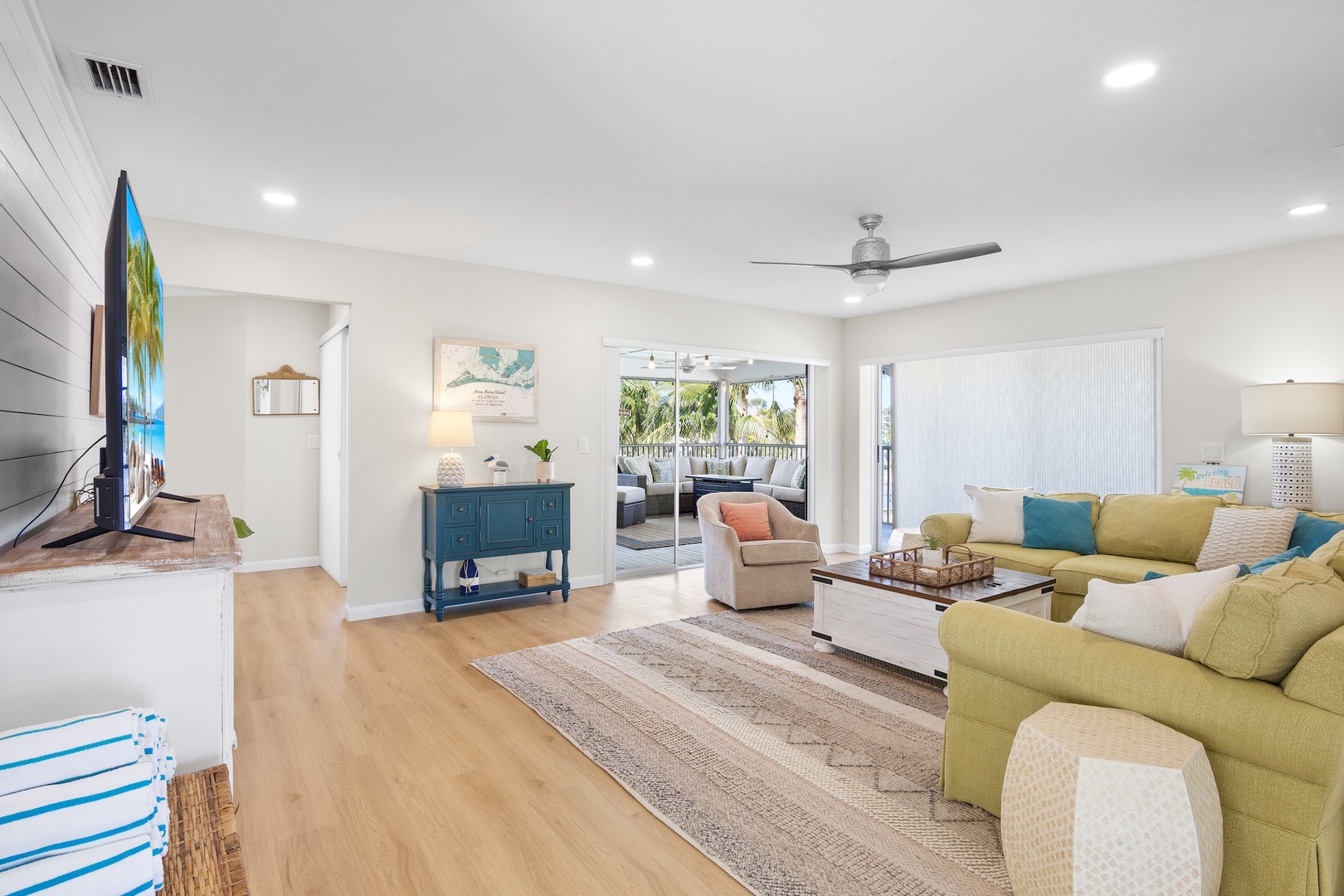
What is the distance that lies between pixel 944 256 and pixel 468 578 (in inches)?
141

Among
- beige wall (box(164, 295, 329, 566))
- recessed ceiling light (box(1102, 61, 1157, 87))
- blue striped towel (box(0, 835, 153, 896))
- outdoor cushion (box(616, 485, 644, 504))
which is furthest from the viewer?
outdoor cushion (box(616, 485, 644, 504))

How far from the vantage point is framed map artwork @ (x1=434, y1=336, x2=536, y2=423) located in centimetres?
480

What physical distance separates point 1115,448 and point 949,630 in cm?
400

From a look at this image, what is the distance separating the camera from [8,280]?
1700 millimetres

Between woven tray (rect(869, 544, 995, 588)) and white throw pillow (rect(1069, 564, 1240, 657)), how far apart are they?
145 centimetres

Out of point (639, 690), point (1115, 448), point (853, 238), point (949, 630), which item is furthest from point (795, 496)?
point (949, 630)

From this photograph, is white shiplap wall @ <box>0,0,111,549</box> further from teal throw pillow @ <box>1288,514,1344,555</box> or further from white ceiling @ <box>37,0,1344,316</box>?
teal throw pillow @ <box>1288,514,1344,555</box>

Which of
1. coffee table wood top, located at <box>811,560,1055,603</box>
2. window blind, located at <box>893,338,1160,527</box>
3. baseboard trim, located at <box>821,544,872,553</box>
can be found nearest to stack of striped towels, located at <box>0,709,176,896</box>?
coffee table wood top, located at <box>811,560,1055,603</box>

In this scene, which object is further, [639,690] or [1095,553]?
[1095,553]

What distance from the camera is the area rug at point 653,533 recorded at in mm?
6035

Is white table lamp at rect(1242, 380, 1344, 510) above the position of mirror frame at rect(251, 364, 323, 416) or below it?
below

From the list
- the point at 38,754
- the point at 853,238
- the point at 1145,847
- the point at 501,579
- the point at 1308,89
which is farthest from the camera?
the point at 501,579

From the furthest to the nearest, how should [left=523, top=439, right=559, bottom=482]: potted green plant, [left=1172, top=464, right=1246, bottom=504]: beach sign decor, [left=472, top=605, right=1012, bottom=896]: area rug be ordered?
[left=523, top=439, right=559, bottom=482]: potted green plant → [left=1172, top=464, right=1246, bottom=504]: beach sign decor → [left=472, top=605, right=1012, bottom=896]: area rug

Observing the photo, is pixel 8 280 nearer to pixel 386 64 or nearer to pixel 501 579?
pixel 386 64
